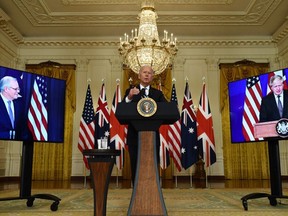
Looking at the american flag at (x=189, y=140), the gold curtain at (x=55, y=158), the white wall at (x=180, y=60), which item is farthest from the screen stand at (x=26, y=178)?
the white wall at (x=180, y=60)

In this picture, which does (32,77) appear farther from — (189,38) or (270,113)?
(189,38)

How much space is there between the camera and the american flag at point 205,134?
6.86 metres

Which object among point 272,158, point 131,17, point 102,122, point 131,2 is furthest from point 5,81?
point 131,17

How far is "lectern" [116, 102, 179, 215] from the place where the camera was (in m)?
2.46

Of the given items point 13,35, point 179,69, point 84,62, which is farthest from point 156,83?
point 13,35

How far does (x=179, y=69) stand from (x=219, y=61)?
4.44ft

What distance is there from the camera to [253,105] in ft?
11.8

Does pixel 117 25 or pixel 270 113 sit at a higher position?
pixel 117 25

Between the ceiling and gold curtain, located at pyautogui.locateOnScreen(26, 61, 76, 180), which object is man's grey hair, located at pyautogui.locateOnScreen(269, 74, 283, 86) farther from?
gold curtain, located at pyautogui.locateOnScreen(26, 61, 76, 180)

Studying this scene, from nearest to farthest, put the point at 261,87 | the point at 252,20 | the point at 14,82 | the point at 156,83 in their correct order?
the point at 14,82
the point at 261,87
the point at 252,20
the point at 156,83

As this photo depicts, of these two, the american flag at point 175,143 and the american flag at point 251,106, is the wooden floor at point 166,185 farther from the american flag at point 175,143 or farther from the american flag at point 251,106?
the american flag at point 251,106

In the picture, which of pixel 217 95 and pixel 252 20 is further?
pixel 217 95

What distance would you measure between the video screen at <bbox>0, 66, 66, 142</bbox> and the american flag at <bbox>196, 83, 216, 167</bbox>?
4067 millimetres

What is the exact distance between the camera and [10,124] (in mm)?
3205
